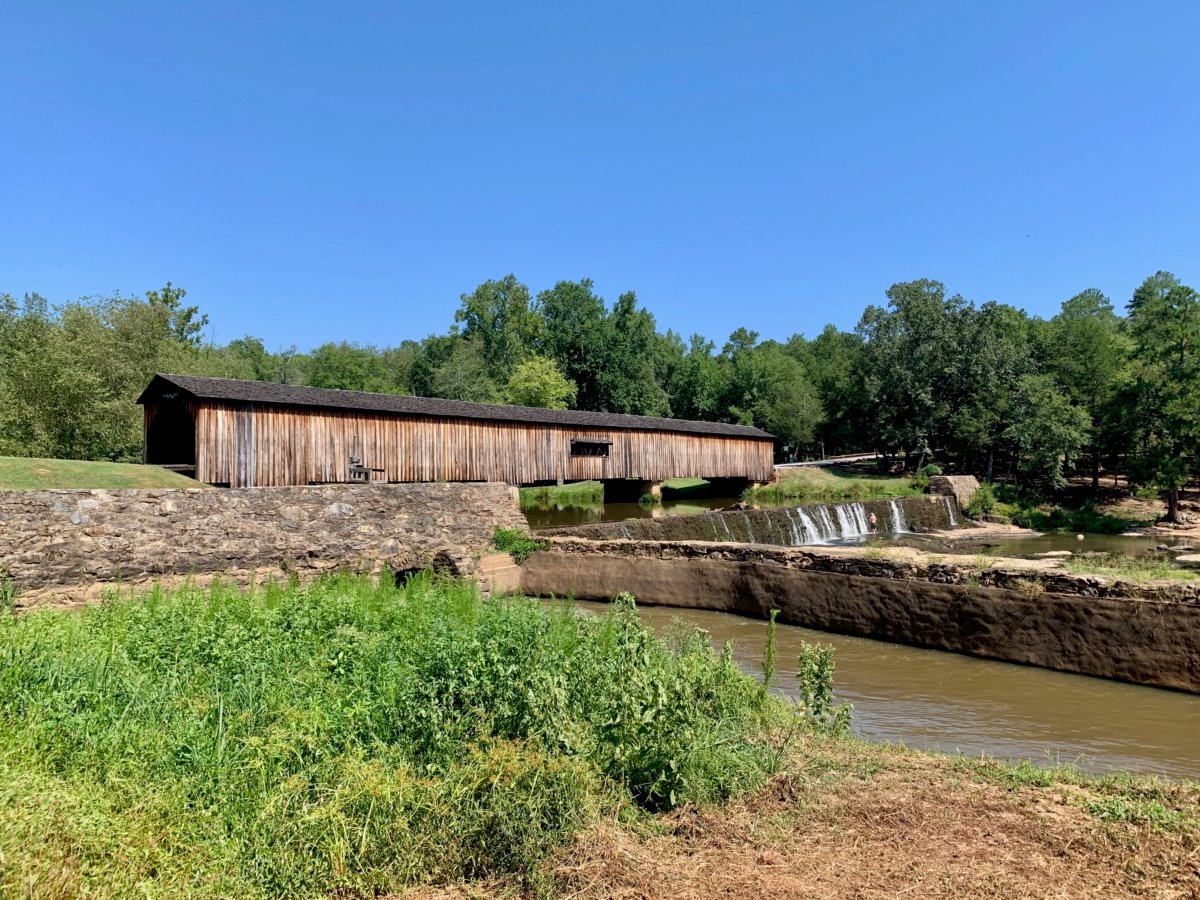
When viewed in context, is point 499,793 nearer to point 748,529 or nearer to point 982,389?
point 748,529

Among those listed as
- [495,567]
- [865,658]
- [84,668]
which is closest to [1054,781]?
[865,658]

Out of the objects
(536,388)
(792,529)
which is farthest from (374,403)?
(536,388)

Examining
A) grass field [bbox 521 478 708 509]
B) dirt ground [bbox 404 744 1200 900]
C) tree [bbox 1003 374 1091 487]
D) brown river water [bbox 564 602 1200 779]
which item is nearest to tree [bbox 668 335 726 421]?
grass field [bbox 521 478 708 509]

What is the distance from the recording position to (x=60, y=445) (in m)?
25.3

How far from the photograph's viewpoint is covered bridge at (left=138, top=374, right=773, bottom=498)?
16438 millimetres

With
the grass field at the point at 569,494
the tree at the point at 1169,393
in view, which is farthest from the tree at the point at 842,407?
the tree at the point at 1169,393

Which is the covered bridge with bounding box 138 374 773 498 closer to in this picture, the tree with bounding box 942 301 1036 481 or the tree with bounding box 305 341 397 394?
the tree with bounding box 942 301 1036 481

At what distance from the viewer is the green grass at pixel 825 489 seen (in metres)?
29.6

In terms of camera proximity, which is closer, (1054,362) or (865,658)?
(865,658)

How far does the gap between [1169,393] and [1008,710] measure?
23.8 meters

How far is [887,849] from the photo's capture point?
3.19 metres

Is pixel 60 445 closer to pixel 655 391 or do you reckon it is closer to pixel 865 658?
pixel 865 658

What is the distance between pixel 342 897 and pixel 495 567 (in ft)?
32.2

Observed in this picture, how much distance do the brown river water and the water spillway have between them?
21.0 feet
